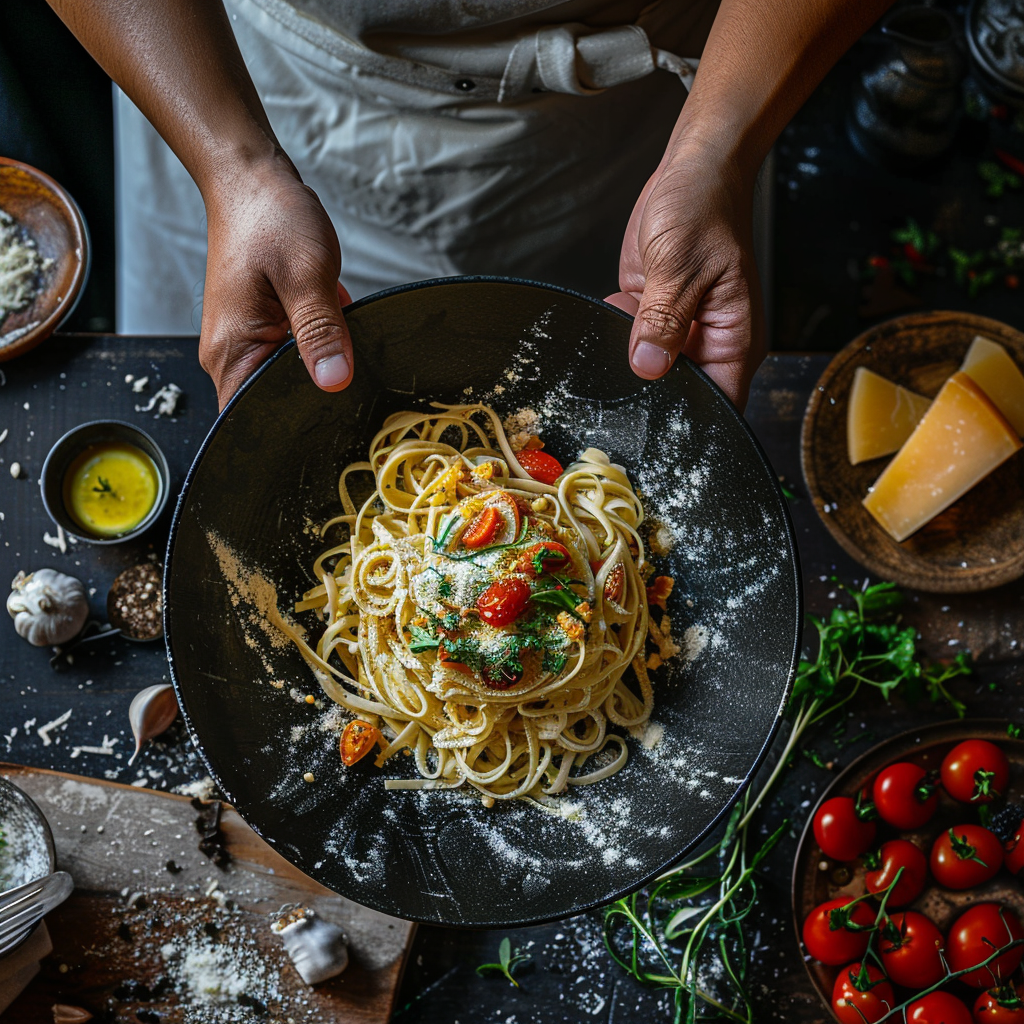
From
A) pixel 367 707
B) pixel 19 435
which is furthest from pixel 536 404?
pixel 19 435

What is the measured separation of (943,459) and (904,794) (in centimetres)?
100

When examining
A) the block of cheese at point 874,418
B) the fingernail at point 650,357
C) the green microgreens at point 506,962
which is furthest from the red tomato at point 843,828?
the fingernail at point 650,357

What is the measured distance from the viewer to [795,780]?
2691 mm

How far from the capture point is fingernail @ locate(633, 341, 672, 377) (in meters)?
1.98

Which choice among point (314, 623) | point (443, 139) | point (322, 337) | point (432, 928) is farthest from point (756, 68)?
point (432, 928)

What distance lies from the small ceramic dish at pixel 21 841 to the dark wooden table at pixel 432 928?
0.17 metres

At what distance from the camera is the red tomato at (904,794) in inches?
99.5

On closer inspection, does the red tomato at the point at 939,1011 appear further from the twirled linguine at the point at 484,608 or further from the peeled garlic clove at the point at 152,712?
the peeled garlic clove at the point at 152,712

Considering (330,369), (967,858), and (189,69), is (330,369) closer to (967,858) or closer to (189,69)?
(189,69)

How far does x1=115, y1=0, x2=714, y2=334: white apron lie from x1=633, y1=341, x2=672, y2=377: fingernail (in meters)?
0.83

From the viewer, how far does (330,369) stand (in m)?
1.97

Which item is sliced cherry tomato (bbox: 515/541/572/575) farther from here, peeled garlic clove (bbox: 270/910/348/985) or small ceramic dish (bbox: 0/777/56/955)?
small ceramic dish (bbox: 0/777/56/955)

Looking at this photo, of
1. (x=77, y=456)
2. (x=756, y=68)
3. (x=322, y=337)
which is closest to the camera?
(x=322, y=337)

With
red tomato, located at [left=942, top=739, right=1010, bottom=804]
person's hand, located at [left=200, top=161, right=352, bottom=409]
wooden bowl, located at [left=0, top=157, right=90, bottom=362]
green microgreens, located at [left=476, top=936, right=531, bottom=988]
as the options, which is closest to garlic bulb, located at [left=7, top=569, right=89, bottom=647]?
wooden bowl, located at [left=0, top=157, right=90, bottom=362]
